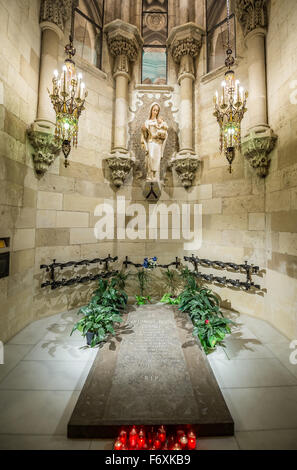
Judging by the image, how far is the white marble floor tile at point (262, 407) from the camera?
5.90 feet

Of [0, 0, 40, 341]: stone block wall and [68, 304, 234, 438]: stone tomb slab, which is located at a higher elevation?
[0, 0, 40, 341]: stone block wall

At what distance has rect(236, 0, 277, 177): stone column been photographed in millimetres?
3801

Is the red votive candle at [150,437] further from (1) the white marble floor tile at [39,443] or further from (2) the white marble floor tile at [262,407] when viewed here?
(2) the white marble floor tile at [262,407]

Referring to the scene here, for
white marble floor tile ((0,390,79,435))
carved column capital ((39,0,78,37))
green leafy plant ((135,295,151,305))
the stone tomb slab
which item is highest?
carved column capital ((39,0,78,37))

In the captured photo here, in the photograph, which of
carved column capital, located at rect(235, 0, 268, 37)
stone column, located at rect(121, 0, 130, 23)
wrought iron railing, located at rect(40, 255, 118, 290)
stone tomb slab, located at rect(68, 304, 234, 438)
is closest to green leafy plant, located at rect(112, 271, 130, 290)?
wrought iron railing, located at rect(40, 255, 118, 290)

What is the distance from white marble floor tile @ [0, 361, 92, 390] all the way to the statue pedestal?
366cm

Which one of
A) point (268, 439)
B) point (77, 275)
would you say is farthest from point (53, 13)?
point (268, 439)

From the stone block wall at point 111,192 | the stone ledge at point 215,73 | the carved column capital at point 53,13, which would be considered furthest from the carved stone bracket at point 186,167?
the carved column capital at point 53,13

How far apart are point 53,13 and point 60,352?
6093 mm

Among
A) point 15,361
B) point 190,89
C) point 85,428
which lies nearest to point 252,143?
point 190,89

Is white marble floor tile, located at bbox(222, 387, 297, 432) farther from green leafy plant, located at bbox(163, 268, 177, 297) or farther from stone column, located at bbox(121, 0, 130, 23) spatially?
stone column, located at bbox(121, 0, 130, 23)

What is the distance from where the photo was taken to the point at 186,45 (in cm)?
509

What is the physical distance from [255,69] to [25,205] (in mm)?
5110

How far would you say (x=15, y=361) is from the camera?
8.63 ft
